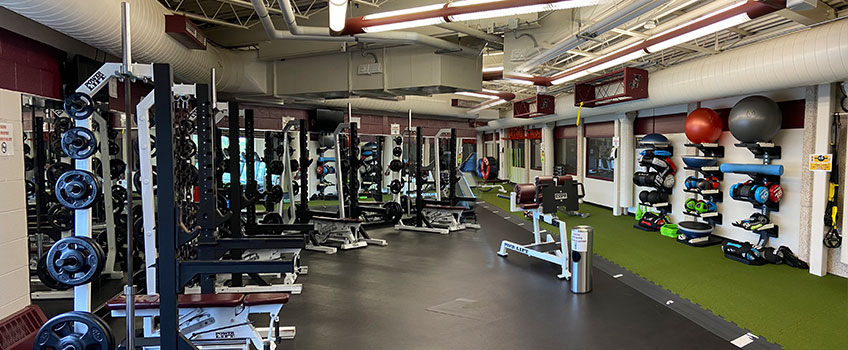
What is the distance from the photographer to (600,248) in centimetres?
668

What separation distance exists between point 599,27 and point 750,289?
322 cm

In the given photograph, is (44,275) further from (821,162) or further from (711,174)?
(711,174)

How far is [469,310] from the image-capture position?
165 inches

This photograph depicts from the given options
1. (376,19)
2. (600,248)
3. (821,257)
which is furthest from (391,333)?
(821,257)

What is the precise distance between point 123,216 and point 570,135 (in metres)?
10.6

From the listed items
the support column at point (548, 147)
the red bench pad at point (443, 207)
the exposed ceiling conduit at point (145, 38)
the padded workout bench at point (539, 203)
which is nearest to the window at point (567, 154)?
the support column at point (548, 147)

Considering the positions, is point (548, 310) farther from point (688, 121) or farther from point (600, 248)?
point (688, 121)

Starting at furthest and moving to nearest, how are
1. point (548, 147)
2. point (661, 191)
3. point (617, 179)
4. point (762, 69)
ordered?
1. point (548, 147)
2. point (617, 179)
3. point (661, 191)
4. point (762, 69)

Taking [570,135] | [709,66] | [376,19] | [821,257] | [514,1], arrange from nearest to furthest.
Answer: [514,1], [376,19], [821,257], [709,66], [570,135]

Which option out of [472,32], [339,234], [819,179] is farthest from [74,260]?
[819,179]

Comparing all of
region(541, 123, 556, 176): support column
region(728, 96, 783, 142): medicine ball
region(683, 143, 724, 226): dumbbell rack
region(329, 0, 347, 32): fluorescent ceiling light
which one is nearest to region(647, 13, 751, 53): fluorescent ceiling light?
region(728, 96, 783, 142): medicine ball

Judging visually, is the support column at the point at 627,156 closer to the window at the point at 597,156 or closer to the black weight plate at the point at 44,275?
the window at the point at 597,156

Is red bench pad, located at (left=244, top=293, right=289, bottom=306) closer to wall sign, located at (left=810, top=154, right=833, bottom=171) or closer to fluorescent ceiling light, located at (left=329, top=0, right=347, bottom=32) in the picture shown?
fluorescent ceiling light, located at (left=329, top=0, right=347, bottom=32)

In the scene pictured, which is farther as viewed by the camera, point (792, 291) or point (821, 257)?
point (821, 257)
